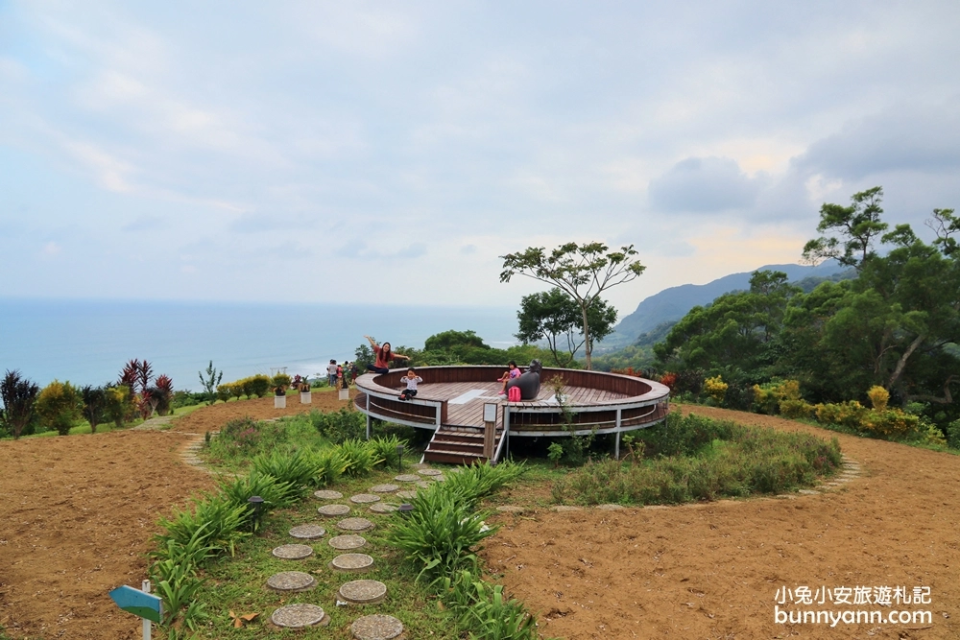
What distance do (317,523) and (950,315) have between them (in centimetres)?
2026

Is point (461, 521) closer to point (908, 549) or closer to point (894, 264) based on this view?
point (908, 549)

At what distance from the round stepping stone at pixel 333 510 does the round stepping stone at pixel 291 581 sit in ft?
5.25

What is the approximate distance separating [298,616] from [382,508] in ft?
8.47

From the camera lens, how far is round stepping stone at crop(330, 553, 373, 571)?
4.98m

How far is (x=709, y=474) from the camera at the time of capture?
773 centimetres

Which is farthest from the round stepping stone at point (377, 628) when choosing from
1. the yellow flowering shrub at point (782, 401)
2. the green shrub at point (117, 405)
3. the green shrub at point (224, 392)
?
the green shrub at point (224, 392)

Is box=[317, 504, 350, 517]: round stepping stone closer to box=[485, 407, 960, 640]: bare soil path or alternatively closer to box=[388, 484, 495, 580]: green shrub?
box=[388, 484, 495, 580]: green shrub

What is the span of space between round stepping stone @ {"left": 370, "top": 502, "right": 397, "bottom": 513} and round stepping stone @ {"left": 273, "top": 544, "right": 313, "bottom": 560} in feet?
4.25

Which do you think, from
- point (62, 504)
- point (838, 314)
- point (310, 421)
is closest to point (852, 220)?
point (838, 314)

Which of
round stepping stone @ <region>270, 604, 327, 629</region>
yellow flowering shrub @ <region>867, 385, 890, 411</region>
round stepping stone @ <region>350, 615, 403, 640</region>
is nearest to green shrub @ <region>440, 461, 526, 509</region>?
round stepping stone @ <region>350, 615, 403, 640</region>

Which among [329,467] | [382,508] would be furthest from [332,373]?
[382,508]

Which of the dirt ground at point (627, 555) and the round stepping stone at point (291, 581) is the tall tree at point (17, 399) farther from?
the round stepping stone at point (291, 581)

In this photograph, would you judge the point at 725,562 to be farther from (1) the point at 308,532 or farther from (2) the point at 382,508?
(1) the point at 308,532

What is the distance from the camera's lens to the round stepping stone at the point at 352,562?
4.98m
